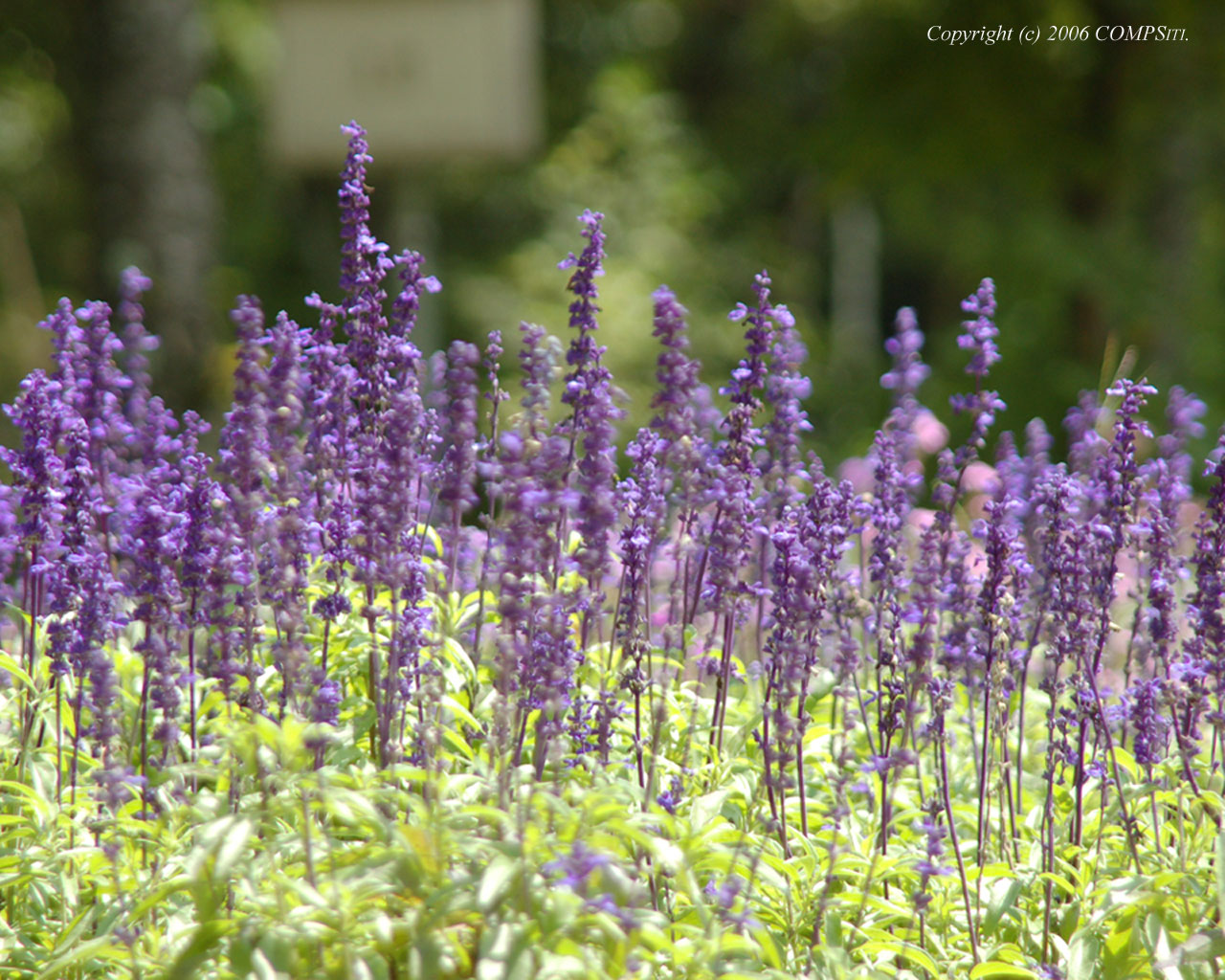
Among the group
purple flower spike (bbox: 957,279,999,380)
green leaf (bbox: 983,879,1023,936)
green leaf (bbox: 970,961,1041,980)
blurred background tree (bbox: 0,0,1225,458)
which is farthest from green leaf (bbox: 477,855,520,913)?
blurred background tree (bbox: 0,0,1225,458)

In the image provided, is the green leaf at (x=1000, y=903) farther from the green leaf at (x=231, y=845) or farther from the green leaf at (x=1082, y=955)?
the green leaf at (x=231, y=845)

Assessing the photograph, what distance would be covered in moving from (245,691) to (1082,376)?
12167 millimetres

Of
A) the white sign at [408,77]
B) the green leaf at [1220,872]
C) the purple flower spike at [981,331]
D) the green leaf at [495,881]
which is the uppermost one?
the white sign at [408,77]

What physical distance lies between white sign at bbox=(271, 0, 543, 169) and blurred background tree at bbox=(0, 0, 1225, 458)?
1.28 feet

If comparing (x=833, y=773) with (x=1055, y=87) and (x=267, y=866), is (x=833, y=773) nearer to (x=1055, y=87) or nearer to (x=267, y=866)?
(x=267, y=866)

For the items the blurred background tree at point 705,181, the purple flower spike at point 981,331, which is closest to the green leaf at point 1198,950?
the purple flower spike at point 981,331

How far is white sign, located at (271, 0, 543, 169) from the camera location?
11008mm

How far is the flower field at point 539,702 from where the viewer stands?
2.55m

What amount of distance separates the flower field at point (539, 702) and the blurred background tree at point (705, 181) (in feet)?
3.49

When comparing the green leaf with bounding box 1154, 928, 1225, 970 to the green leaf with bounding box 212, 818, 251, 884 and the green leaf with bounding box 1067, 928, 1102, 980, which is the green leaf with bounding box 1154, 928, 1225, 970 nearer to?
the green leaf with bounding box 1067, 928, 1102, 980

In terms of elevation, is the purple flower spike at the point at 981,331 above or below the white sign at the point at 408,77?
below

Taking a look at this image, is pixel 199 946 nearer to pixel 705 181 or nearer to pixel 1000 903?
pixel 1000 903

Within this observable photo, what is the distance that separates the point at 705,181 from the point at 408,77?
12.2 meters

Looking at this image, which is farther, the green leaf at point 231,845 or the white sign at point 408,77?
the white sign at point 408,77
